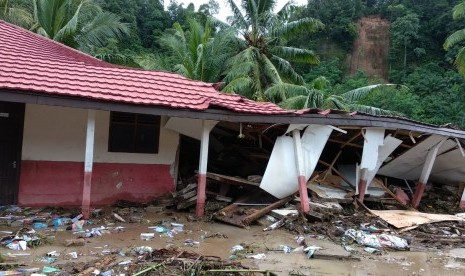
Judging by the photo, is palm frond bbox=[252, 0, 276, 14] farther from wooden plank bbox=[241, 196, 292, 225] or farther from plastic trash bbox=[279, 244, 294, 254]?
plastic trash bbox=[279, 244, 294, 254]

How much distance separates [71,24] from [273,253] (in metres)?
14.1

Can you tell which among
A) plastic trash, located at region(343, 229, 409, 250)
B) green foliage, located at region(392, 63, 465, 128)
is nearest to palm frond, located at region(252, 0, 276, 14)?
green foliage, located at region(392, 63, 465, 128)

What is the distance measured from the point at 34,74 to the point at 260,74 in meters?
14.7

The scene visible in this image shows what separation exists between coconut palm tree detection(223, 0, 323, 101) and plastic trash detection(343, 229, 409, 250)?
1333cm

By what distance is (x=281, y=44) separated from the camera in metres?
22.6

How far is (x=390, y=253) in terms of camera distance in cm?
697

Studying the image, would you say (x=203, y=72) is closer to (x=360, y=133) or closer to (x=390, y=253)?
(x=360, y=133)

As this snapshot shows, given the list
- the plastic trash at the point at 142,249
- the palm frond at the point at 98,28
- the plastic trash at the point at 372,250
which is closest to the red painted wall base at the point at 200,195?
the plastic trash at the point at 142,249

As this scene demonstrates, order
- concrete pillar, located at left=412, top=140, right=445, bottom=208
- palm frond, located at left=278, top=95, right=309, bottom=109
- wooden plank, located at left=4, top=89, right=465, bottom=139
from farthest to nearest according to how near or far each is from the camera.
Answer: palm frond, located at left=278, top=95, right=309, bottom=109
concrete pillar, located at left=412, top=140, right=445, bottom=208
wooden plank, located at left=4, top=89, right=465, bottom=139

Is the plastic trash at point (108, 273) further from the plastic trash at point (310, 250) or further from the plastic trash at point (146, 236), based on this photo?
the plastic trash at point (310, 250)

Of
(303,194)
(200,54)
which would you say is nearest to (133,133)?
(303,194)

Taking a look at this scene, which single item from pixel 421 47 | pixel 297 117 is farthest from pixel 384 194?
pixel 421 47

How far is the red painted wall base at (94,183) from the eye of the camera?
8.75 m

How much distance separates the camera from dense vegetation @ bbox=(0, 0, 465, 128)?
1856cm
